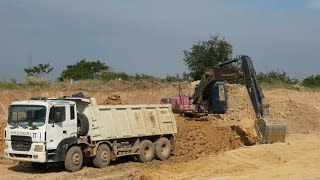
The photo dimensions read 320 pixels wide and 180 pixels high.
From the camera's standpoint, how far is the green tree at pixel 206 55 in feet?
162

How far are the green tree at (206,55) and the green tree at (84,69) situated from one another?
1165 cm

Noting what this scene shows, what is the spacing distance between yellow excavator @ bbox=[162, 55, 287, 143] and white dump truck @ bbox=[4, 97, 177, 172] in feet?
14.3

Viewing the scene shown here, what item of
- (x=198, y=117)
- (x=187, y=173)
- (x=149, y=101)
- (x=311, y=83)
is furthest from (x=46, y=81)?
(x=311, y=83)

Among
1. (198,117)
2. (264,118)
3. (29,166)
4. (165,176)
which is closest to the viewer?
(165,176)

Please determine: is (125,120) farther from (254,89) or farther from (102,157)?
(254,89)

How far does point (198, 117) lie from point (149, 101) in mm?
11360

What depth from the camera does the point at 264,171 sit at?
15984mm

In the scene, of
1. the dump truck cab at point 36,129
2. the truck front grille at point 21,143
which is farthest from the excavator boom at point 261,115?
the truck front grille at point 21,143

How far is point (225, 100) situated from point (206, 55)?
2208 centimetres

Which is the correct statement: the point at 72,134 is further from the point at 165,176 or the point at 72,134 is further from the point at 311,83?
the point at 311,83

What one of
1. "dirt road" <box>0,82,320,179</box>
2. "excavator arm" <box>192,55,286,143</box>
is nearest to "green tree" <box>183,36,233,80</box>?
"dirt road" <box>0,82,320,179</box>

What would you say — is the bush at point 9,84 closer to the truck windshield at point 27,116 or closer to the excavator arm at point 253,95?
the excavator arm at point 253,95

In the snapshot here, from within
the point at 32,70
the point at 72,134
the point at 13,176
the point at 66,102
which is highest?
the point at 32,70

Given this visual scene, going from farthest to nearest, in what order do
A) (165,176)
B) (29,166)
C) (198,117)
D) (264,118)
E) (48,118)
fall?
(198,117), (264,118), (29,166), (48,118), (165,176)
